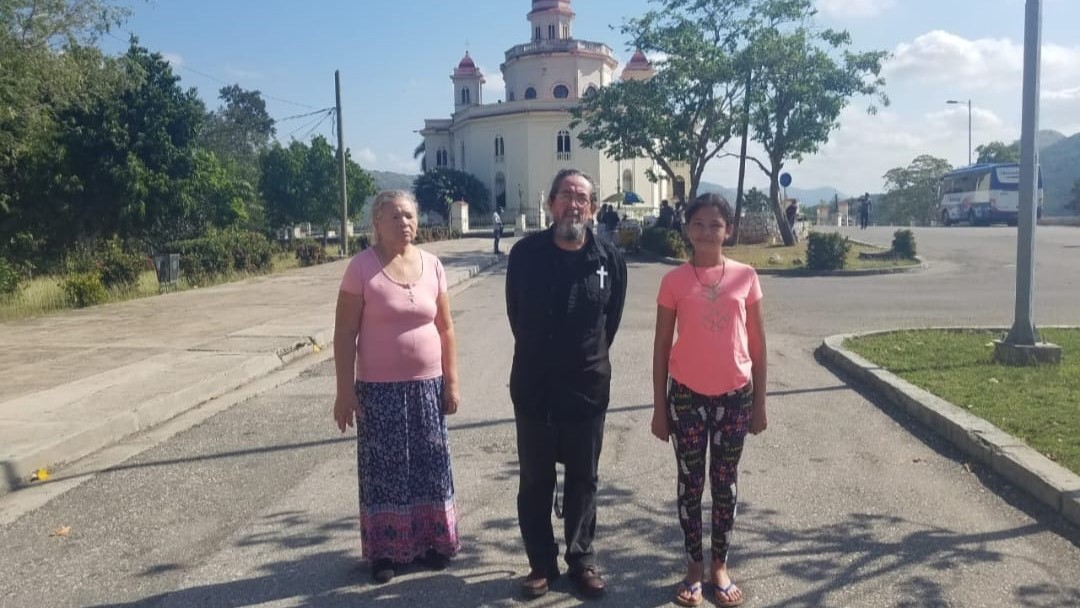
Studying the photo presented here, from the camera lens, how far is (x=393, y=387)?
13.5 feet

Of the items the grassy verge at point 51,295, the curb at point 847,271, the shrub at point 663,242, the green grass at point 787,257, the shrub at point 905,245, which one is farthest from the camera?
the shrub at point 663,242

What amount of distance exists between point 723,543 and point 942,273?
750 inches

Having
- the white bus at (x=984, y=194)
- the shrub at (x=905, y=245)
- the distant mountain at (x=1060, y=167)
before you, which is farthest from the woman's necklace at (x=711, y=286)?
the distant mountain at (x=1060, y=167)

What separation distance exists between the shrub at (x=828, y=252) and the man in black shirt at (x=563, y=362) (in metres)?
19.2

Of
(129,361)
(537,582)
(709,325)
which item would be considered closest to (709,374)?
(709,325)

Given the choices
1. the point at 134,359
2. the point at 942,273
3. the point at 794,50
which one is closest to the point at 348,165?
the point at 794,50

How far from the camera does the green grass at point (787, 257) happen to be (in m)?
22.7

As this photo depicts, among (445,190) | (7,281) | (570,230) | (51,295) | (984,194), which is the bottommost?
(51,295)

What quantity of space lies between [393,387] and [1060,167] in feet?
467

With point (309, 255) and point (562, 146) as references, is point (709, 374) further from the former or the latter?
point (562, 146)

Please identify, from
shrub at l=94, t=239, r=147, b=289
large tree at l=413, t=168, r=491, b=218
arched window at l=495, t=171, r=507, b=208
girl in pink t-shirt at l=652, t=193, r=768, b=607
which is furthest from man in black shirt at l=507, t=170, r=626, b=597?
arched window at l=495, t=171, r=507, b=208

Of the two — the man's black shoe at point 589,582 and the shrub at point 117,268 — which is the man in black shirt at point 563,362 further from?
the shrub at point 117,268

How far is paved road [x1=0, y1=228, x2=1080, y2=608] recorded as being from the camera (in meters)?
4.06

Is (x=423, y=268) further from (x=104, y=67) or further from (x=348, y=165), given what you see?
(x=348, y=165)
